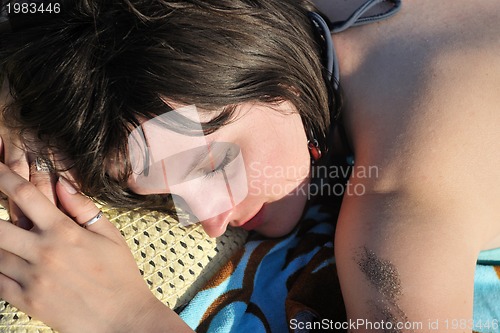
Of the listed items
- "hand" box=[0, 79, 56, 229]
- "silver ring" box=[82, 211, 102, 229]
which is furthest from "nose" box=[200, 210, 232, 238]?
"hand" box=[0, 79, 56, 229]

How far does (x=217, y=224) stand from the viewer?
4.18 ft

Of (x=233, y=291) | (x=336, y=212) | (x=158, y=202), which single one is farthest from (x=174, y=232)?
(x=336, y=212)

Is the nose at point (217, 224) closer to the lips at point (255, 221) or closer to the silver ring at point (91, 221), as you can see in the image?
the lips at point (255, 221)

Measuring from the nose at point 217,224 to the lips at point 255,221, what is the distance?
0.10 meters

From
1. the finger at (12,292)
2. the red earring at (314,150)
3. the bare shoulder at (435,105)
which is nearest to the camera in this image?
the finger at (12,292)

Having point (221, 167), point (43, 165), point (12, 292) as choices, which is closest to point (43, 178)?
point (43, 165)

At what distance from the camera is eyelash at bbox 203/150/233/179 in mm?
1210

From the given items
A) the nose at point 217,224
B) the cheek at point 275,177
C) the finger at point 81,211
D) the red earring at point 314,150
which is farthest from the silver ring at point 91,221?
the red earring at point 314,150

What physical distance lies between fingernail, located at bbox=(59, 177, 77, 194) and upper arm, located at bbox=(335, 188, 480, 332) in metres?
0.57

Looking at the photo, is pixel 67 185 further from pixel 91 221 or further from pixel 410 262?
pixel 410 262

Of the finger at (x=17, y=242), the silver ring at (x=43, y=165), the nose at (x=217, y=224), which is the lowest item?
the nose at (x=217, y=224)

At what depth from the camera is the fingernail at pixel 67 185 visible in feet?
4.03

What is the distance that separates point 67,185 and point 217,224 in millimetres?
323

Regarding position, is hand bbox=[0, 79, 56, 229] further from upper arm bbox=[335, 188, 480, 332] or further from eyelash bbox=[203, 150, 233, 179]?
upper arm bbox=[335, 188, 480, 332]
